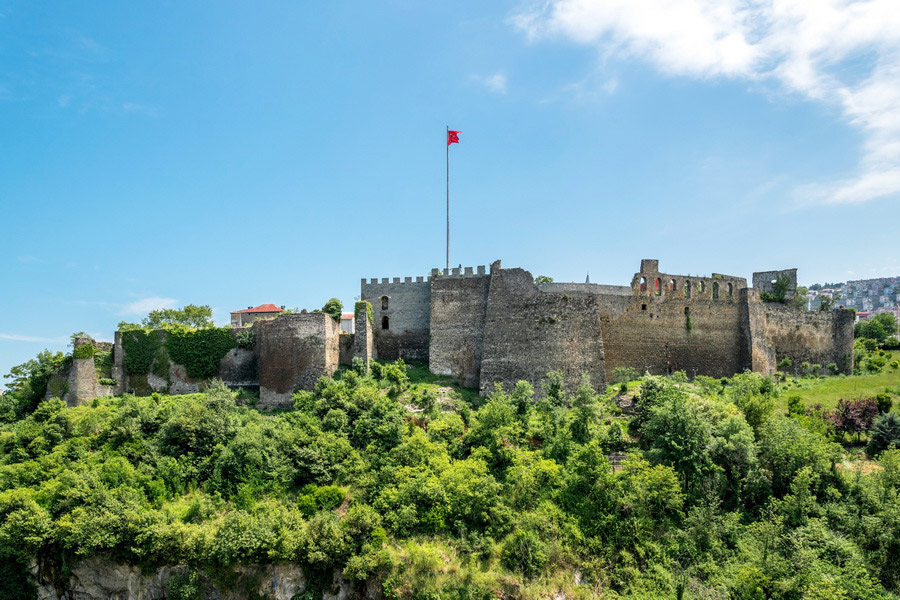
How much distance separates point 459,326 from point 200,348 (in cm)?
1548

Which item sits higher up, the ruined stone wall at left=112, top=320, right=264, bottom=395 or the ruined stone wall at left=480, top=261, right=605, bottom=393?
the ruined stone wall at left=480, top=261, right=605, bottom=393

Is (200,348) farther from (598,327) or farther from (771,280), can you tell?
(771,280)

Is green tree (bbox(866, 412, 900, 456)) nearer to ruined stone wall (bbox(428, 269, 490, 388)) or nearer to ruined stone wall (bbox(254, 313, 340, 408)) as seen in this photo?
ruined stone wall (bbox(428, 269, 490, 388))

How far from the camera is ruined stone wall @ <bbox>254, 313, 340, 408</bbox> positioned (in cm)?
3812

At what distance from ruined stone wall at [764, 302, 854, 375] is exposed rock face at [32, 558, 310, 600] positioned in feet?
111

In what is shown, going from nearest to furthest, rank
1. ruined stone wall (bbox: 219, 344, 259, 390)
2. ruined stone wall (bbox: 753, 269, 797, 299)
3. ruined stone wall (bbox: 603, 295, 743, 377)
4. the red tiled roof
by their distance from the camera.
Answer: ruined stone wall (bbox: 219, 344, 259, 390)
ruined stone wall (bbox: 603, 295, 743, 377)
ruined stone wall (bbox: 753, 269, 797, 299)
the red tiled roof

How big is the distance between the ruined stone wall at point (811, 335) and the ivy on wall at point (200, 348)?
35515 mm

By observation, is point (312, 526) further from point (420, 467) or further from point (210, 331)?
point (210, 331)

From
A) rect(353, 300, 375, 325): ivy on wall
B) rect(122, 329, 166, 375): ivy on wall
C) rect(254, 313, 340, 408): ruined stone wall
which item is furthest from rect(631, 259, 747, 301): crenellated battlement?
rect(122, 329, 166, 375): ivy on wall

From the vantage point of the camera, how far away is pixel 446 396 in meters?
37.9

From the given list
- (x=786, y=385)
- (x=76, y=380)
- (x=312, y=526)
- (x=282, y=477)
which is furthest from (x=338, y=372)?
(x=786, y=385)

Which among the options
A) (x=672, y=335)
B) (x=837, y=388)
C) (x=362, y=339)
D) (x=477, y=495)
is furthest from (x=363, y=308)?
(x=837, y=388)

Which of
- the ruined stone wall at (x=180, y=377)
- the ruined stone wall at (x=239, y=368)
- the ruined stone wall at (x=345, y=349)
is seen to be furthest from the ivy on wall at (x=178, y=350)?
the ruined stone wall at (x=345, y=349)

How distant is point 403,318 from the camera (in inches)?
1674
